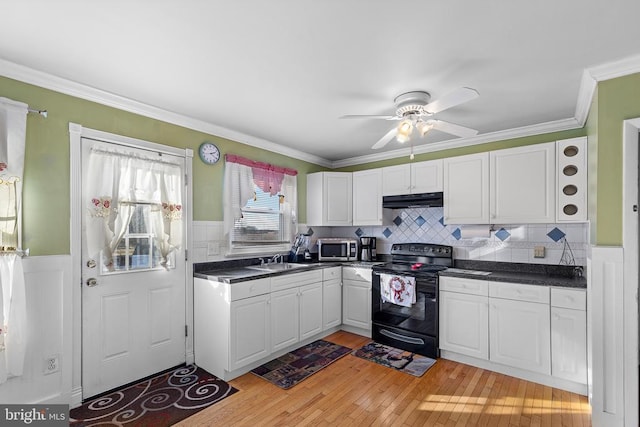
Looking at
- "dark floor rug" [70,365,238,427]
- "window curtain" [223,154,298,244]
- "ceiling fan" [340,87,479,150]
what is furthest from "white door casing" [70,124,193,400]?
"ceiling fan" [340,87,479,150]

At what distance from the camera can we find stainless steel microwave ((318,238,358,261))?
4141 millimetres

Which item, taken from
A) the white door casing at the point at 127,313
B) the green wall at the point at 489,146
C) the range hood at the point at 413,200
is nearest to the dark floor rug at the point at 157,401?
the white door casing at the point at 127,313

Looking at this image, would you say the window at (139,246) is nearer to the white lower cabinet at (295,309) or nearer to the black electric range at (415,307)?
the white lower cabinet at (295,309)

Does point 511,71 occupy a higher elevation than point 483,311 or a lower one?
higher

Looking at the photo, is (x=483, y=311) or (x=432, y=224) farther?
(x=432, y=224)

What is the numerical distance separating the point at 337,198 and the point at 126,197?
2.54m

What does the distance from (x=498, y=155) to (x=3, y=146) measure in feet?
13.2

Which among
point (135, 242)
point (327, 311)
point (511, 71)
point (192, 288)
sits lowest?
point (327, 311)

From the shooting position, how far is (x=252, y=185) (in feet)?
11.8

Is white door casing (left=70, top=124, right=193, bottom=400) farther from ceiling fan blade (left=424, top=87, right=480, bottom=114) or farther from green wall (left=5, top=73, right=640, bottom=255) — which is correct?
ceiling fan blade (left=424, top=87, right=480, bottom=114)

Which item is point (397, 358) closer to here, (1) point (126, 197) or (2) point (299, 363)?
(2) point (299, 363)

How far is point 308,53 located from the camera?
74.5 inches

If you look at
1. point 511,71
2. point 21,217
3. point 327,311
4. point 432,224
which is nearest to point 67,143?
point 21,217

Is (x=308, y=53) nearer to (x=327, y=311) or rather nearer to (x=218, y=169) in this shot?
(x=218, y=169)
